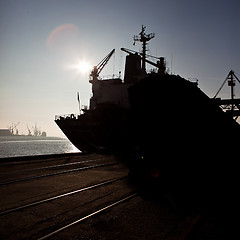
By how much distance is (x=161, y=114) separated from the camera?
6133 mm

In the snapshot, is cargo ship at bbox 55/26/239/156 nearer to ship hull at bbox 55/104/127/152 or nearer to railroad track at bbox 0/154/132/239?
railroad track at bbox 0/154/132/239

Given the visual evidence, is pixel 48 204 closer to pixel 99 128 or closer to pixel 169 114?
pixel 169 114

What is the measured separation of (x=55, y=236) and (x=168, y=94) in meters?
4.77

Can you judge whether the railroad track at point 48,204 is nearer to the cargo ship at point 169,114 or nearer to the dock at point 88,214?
the dock at point 88,214

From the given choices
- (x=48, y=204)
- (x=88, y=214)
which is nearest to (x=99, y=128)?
(x=48, y=204)

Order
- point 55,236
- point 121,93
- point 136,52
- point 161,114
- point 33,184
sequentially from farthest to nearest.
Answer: point 136,52 < point 121,93 < point 33,184 < point 161,114 < point 55,236

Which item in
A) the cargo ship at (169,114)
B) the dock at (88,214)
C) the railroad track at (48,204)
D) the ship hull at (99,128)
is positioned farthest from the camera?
the ship hull at (99,128)

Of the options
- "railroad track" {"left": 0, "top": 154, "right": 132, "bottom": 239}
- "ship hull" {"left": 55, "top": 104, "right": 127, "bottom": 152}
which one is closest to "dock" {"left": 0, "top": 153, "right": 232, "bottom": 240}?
"railroad track" {"left": 0, "top": 154, "right": 132, "bottom": 239}

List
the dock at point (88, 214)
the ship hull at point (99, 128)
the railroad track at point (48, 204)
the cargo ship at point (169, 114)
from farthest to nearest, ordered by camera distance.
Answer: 1. the ship hull at point (99, 128)
2. the cargo ship at point (169, 114)
3. the railroad track at point (48, 204)
4. the dock at point (88, 214)

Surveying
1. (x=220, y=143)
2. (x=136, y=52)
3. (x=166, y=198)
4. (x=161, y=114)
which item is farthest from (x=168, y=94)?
(x=136, y=52)

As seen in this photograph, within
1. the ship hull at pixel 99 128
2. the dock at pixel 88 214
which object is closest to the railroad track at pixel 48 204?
the dock at pixel 88 214

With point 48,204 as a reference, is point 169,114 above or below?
above

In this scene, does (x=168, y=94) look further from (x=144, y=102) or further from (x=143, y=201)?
(x=143, y=201)

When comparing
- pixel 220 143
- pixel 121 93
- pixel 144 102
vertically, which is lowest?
pixel 220 143
